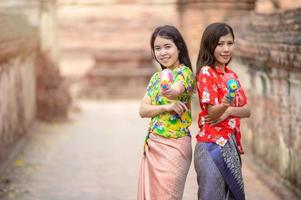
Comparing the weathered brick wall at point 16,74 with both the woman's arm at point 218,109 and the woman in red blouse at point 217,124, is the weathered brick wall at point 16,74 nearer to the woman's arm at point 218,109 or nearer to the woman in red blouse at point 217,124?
the woman in red blouse at point 217,124

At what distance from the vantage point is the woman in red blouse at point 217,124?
3.78 meters

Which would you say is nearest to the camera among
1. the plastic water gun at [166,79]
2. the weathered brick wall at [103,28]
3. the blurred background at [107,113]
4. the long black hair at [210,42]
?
the plastic water gun at [166,79]

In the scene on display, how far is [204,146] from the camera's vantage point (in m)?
3.83

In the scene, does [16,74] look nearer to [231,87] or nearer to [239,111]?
[239,111]

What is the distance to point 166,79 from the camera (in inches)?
147

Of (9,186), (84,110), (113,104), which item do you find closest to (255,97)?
(9,186)

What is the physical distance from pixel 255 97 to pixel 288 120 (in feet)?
5.41

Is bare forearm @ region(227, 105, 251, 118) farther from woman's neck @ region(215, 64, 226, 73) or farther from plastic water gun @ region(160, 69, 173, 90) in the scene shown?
plastic water gun @ region(160, 69, 173, 90)

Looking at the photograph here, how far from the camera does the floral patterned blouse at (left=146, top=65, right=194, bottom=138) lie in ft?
12.7

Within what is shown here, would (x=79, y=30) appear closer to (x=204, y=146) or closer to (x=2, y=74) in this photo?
(x=2, y=74)

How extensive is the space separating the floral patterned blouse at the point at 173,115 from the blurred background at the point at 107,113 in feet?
5.52

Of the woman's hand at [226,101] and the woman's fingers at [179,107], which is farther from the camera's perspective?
the woman's fingers at [179,107]

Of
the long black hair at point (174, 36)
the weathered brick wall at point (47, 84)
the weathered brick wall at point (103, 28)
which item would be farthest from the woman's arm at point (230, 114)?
the weathered brick wall at point (103, 28)

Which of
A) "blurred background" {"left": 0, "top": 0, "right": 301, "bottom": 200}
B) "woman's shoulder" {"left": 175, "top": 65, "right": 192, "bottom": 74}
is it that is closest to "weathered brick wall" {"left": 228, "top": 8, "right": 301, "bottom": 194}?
"blurred background" {"left": 0, "top": 0, "right": 301, "bottom": 200}
